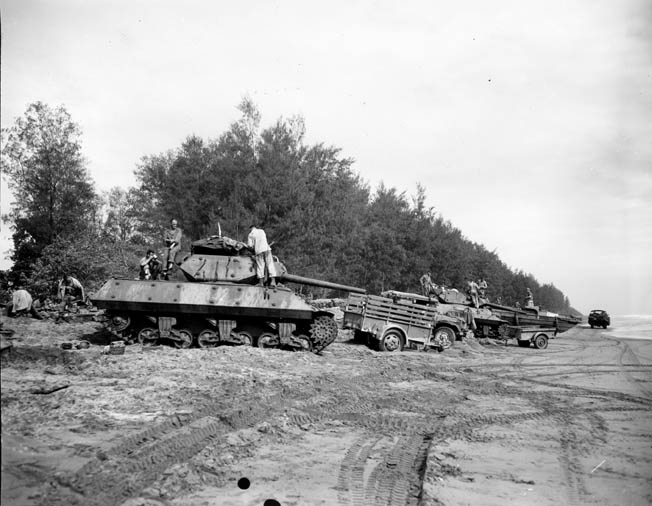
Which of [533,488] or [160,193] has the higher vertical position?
[160,193]

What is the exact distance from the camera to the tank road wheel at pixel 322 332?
41.1 feet

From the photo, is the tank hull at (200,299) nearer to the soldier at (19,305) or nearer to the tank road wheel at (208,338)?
the tank road wheel at (208,338)

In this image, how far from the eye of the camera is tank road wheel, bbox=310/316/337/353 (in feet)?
41.1

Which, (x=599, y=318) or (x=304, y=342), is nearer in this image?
(x=304, y=342)

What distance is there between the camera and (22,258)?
25125mm

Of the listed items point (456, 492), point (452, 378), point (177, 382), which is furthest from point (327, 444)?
point (452, 378)

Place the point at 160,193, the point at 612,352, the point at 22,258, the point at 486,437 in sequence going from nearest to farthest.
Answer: the point at 486,437 → the point at 612,352 → the point at 22,258 → the point at 160,193

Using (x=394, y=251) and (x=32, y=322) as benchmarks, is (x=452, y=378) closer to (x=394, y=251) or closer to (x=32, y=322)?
(x=32, y=322)

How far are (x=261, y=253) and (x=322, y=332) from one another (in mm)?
2482

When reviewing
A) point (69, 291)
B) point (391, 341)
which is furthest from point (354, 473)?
point (69, 291)

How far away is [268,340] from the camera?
12.5 metres

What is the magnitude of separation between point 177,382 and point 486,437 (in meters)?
4.46

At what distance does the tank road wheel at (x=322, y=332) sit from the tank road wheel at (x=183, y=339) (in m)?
2.92

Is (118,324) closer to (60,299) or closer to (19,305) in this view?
(19,305)
